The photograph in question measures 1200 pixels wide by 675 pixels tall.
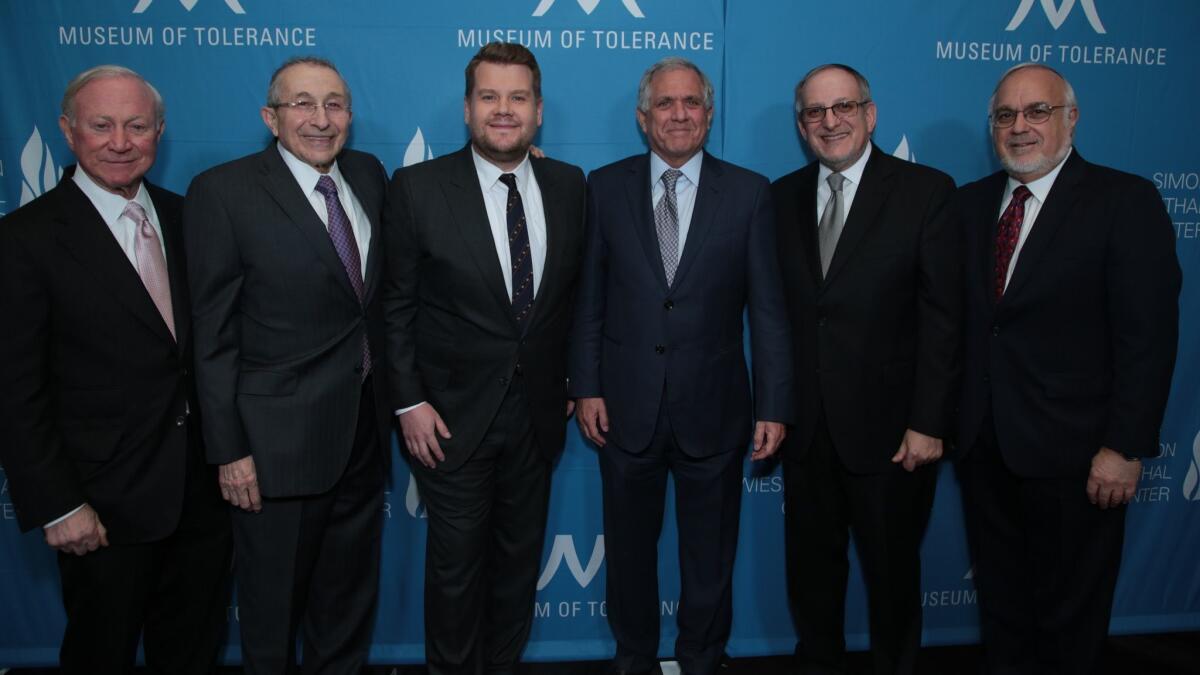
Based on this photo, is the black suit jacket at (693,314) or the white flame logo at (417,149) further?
the white flame logo at (417,149)

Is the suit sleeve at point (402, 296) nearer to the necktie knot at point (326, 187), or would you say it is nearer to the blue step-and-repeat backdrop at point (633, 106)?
the necktie knot at point (326, 187)

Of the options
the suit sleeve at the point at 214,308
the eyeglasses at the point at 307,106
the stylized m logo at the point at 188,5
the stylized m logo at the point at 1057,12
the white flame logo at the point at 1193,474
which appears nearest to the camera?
the suit sleeve at the point at 214,308

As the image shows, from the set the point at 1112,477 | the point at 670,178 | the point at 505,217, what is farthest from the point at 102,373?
the point at 1112,477

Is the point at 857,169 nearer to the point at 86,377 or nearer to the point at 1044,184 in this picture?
the point at 1044,184

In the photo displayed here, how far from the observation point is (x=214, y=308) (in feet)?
6.66

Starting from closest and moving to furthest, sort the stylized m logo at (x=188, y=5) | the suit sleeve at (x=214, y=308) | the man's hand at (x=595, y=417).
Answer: the suit sleeve at (x=214, y=308) < the man's hand at (x=595, y=417) < the stylized m logo at (x=188, y=5)

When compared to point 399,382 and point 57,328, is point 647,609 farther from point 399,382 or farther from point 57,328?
point 57,328

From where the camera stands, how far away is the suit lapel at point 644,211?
237 cm

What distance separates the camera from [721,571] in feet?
8.26

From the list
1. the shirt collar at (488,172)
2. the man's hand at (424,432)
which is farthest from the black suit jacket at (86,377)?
the shirt collar at (488,172)

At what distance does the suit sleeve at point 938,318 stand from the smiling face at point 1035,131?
25 cm

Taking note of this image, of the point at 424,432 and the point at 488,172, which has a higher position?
the point at 488,172

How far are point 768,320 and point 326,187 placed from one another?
4.49ft

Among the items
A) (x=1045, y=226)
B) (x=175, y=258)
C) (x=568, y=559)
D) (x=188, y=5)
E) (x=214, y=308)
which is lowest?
(x=568, y=559)
